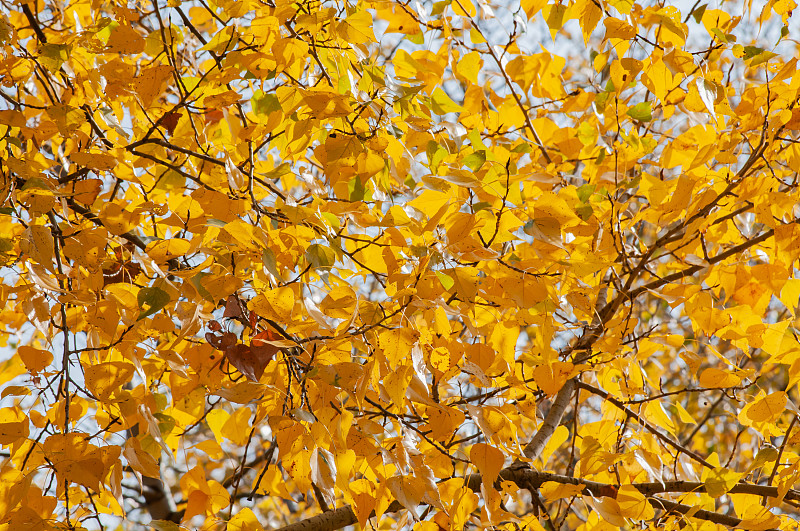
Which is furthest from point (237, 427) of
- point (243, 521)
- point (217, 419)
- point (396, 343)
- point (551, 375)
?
point (551, 375)

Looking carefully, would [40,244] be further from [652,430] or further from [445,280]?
[652,430]

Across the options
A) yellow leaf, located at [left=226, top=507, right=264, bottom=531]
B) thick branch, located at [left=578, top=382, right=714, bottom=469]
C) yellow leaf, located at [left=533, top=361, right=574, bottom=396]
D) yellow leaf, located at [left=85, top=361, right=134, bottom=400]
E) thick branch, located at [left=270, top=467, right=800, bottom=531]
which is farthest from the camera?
thick branch, located at [left=578, top=382, right=714, bottom=469]

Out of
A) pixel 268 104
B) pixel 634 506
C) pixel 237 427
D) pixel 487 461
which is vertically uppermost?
pixel 268 104

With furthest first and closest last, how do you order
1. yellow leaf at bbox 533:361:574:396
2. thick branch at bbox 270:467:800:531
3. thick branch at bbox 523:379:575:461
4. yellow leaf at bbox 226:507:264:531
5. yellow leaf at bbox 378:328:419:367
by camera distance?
1. thick branch at bbox 523:379:575:461
2. thick branch at bbox 270:467:800:531
3. yellow leaf at bbox 533:361:574:396
4. yellow leaf at bbox 226:507:264:531
5. yellow leaf at bbox 378:328:419:367

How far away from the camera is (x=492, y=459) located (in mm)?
1149

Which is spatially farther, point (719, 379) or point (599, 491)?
point (599, 491)

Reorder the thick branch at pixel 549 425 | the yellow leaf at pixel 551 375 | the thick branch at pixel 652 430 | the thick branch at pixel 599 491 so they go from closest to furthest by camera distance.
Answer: the yellow leaf at pixel 551 375, the thick branch at pixel 599 491, the thick branch at pixel 652 430, the thick branch at pixel 549 425

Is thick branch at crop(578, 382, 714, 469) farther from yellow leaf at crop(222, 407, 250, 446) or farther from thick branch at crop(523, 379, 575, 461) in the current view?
yellow leaf at crop(222, 407, 250, 446)

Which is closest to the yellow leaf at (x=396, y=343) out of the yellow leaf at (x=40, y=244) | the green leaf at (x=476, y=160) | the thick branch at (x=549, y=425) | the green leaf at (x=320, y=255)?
the green leaf at (x=320, y=255)

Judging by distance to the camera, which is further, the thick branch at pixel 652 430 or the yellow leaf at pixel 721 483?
the thick branch at pixel 652 430

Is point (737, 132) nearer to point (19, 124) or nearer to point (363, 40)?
point (363, 40)

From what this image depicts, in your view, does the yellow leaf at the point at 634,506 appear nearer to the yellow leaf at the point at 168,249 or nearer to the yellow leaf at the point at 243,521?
the yellow leaf at the point at 243,521

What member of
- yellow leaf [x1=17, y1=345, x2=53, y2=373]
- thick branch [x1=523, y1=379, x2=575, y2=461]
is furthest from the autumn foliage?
thick branch [x1=523, y1=379, x2=575, y2=461]

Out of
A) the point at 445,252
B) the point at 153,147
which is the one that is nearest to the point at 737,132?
the point at 445,252
